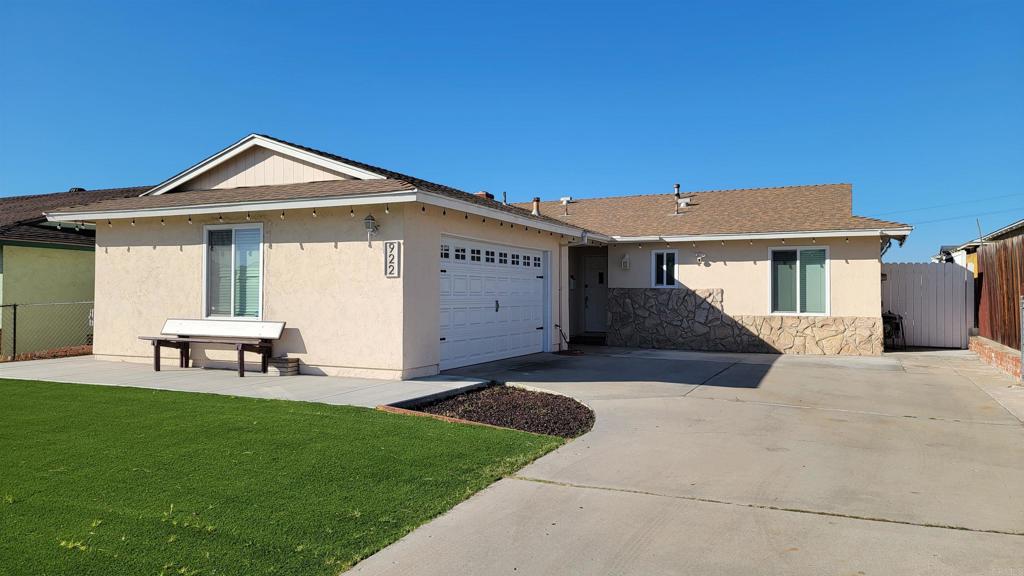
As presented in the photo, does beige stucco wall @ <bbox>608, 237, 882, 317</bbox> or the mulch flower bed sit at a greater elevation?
beige stucco wall @ <bbox>608, 237, 882, 317</bbox>

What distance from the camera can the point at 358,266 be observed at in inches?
412

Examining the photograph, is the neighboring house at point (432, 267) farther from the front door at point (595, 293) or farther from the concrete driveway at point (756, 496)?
the concrete driveway at point (756, 496)

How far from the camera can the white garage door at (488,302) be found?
37.7 ft

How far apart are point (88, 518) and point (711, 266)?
48.0ft

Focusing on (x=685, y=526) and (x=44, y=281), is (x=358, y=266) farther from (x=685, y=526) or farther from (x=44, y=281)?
(x=44, y=281)

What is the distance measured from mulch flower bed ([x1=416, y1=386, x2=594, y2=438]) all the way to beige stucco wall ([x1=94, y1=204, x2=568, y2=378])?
1.90 m

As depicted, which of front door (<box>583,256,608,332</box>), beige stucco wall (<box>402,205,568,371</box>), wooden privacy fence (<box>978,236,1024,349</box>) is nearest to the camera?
beige stucco wall (<box>402,205,568,371</box>)

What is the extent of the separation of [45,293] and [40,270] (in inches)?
21.7

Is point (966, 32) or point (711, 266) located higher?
point (966, 32)

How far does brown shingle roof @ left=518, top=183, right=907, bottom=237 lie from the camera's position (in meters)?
15.2

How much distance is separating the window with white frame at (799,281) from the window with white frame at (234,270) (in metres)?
11.7

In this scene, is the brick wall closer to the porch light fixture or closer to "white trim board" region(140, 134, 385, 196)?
the porch light fixture

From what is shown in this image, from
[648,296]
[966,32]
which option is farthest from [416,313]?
[966,32]

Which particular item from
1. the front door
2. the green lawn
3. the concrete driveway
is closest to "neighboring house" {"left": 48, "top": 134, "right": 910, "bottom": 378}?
the front door
